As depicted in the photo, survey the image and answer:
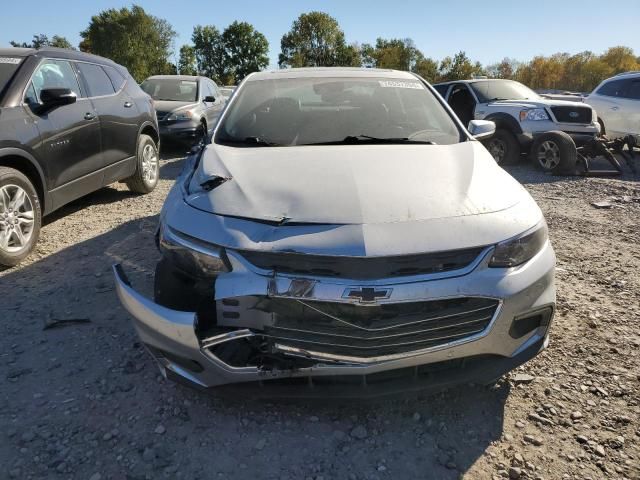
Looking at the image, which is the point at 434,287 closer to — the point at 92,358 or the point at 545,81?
the point at 92,358

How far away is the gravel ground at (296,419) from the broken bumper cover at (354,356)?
138 millimetres

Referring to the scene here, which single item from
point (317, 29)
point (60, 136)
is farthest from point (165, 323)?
point (317, 29)

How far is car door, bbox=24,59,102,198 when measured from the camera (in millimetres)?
4418

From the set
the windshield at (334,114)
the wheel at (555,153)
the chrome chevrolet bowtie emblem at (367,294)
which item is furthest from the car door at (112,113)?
the wheel at (555,153)

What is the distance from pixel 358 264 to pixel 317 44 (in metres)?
75.5

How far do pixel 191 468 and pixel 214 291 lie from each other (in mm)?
740

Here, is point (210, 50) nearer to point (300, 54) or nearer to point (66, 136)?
point (300, 54)

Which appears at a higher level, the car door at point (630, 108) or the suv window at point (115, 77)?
the suv window at point (115, 77)

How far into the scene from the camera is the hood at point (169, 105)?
9.95 meters

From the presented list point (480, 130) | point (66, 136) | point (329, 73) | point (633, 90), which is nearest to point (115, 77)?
point (66, 136)

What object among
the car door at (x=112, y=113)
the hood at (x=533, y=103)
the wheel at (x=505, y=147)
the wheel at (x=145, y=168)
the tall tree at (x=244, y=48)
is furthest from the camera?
the tall tree at (x=244, y=48)

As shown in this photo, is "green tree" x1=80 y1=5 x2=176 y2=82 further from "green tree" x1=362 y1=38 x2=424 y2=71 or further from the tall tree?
"green tree" x1=362 y1=38 x2=424 y2=71

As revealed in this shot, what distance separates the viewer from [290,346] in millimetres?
2021

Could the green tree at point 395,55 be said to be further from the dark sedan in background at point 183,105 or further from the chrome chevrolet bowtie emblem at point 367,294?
the chrome chevrolet bowtie emblem at point 367,294
